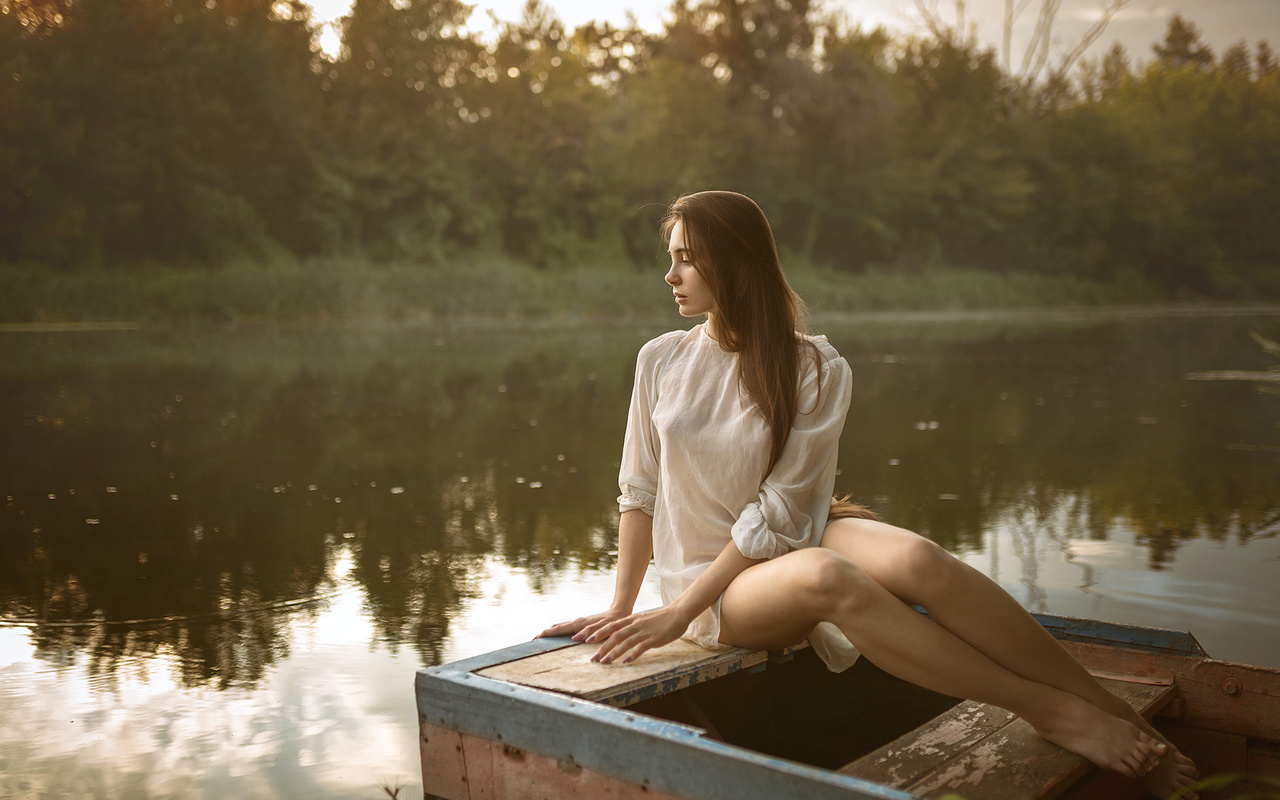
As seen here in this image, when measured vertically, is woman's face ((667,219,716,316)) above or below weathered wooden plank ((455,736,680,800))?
above

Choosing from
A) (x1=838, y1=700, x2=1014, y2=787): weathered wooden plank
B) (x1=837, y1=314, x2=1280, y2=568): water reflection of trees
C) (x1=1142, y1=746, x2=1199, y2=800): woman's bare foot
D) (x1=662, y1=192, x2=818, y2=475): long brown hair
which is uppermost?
(x1=662, y1=192, x2=818, y2=475): long brown hair

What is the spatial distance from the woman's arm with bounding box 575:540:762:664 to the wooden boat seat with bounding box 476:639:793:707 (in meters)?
0.03

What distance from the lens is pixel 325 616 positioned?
3.85 m

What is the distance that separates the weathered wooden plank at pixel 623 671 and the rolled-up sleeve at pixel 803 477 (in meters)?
0.22

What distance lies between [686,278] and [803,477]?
Result: 497mm

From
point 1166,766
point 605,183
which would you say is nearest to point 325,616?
point 1166,766

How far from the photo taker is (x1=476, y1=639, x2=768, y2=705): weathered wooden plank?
2.11 meters

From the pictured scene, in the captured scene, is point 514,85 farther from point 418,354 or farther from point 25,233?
point 418,354

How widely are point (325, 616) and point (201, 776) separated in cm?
127

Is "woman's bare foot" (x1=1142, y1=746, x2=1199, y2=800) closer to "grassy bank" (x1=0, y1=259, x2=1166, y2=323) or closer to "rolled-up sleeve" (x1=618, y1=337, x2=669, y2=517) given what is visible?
"rolled-up sleeve" (x1=618, y1=337, x2=669, y2=517)

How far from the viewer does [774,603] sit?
89.7 inches

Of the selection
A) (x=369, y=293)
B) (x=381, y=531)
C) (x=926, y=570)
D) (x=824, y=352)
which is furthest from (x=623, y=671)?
(x=369, y=293)

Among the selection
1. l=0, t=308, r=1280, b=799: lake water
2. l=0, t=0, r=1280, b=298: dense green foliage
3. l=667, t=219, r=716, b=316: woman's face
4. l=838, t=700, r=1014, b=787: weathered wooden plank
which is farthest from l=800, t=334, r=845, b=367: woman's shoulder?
l=0, t=0, r=1280, b=298: dense green foliage

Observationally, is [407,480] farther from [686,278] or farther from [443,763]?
[443,763]
